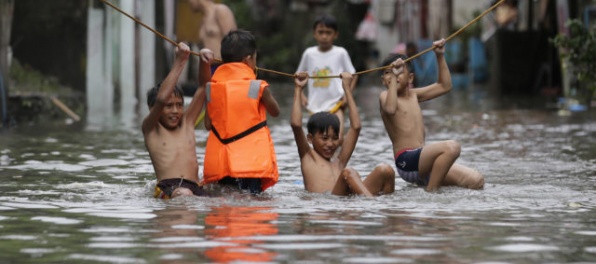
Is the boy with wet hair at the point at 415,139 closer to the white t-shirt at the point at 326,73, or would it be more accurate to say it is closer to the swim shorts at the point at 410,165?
the swim shorts at the point at 410,165

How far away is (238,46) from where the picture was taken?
894cm

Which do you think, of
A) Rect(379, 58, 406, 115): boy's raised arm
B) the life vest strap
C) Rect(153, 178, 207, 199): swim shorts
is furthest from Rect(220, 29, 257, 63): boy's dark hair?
Rect(379, 58, 406, 115): boy's raised arm

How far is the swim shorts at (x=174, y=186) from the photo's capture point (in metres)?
8.74

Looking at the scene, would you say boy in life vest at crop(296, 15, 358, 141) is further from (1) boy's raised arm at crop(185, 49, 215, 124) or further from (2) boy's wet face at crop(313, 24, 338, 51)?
(1) boy's raised arm at crop(185, 49, 215, 124)

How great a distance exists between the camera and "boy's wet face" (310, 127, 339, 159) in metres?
9.16

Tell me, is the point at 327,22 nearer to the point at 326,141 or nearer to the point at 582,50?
the point at 326,141

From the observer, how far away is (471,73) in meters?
35.3

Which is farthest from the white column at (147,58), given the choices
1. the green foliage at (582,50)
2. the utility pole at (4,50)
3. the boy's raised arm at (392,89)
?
the boy's raised arm at (392,89)

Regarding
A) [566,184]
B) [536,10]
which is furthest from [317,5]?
[566,184]

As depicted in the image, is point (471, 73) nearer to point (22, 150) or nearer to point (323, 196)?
point (22, 150)

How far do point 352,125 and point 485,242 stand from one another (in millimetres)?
3043

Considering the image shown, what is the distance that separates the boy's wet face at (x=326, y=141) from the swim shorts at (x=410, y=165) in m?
0.58

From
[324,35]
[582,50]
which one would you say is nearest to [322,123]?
[324,35]

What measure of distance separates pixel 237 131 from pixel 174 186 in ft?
1.76
